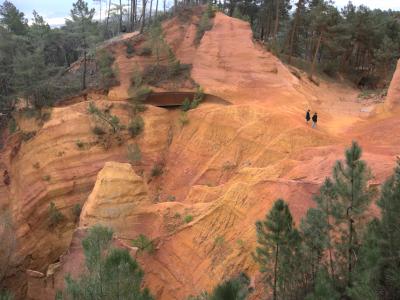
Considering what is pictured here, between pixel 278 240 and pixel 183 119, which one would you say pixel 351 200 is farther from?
pixel 183 119

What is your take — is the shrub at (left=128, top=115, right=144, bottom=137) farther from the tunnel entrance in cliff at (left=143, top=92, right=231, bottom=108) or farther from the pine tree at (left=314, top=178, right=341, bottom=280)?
the pine tree at (left=314, top=178, right=341, bottom=280)

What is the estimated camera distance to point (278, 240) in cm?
1010

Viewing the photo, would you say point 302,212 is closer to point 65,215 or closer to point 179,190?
point 179,190

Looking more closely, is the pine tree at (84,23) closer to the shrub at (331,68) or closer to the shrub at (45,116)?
the shrub at (45,116)

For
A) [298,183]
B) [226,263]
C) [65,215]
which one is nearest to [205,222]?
[226,263]

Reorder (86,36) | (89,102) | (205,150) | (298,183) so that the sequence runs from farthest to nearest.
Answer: (86,36) → (89,102) → (205,150) → (298,183)

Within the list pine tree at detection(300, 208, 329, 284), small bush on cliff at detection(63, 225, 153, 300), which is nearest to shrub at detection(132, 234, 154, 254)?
small bush on cliff at detection(63, 225, 153, 300)

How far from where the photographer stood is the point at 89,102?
89.6ft

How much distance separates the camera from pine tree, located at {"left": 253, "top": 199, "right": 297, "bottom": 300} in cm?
996

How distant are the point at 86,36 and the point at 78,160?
11147 millimetres

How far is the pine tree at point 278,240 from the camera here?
32.7 feet

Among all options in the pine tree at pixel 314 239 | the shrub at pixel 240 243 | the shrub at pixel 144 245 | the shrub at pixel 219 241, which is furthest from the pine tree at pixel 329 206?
the shrub at pixel 144 245

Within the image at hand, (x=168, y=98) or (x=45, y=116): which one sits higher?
(x=168, y=98)

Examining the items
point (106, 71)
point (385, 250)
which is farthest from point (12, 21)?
point (385, 250)
